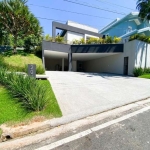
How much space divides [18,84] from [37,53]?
45.7ft

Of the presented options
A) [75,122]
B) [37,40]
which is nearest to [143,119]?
[75,122]

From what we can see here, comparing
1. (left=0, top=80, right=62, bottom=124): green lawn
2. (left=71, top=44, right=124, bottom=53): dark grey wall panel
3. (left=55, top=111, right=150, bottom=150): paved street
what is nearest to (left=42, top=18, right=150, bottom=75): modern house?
(left=71, top=44, right=124, bottom=53): dark grey wall panel

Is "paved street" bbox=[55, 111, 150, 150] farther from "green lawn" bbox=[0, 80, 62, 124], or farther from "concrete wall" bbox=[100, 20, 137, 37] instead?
"concrete wall" bbox=[100, 20, 137, 37]

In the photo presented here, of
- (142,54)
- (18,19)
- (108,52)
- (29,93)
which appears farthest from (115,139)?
(18,19)

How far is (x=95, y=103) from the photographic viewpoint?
4.94 m

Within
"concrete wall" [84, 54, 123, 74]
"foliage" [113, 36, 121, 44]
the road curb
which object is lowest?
the road curb

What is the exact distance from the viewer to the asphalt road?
2.55 meters

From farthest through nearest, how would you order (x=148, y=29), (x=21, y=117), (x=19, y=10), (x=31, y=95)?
1. (x=148, y=29)
2. (x=19, y=10)
3. (x=31, y=95)
4. (x=21, y=117)

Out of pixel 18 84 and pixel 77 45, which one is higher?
pixel 77 45

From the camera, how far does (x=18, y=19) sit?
594 inches

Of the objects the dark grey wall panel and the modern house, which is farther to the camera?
the dark grey wall panel

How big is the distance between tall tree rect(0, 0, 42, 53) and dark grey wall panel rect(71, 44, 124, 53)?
5.83 meters

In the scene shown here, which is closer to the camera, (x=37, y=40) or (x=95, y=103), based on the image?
(x=95, y=103)

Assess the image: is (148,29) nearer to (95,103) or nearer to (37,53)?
(37,53)
